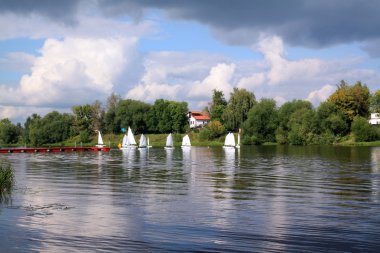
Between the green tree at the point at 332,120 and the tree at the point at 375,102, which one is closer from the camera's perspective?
the green tree at the point at 332,120

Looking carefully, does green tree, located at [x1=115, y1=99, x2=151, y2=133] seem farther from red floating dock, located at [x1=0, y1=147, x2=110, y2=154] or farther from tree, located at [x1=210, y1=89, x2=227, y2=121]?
red floating dock, located at [x1=0, y1=147, x2=110, y2=154]

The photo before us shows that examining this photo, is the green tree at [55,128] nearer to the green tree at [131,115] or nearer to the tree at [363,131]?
the green tree at [131,115]

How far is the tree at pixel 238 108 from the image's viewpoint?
15350 cm

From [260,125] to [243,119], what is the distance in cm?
1405

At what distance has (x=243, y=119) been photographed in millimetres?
154875

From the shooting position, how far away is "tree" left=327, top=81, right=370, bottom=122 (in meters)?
137

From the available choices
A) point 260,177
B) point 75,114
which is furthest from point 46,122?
point 260,177

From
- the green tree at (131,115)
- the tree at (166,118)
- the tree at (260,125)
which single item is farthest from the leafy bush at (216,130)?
the green tree at (131,115)

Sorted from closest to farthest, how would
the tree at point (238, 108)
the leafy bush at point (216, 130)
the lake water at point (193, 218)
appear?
the lake water at point (193, 218) → the tree at point (238, 108) → the leafy bush at point (216, 130)

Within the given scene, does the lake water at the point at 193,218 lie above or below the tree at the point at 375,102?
below

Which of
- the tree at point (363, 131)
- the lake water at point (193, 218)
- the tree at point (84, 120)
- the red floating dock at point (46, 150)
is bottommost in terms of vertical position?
the lake water at point (193, 218)

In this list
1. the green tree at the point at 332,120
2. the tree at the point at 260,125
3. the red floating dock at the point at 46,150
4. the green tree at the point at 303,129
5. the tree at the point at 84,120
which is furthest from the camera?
the tree at the point at 84,120

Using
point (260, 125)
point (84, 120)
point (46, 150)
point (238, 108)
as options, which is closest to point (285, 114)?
point (260, 125)

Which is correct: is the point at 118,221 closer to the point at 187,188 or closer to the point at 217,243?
the point at 217,243
